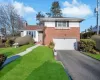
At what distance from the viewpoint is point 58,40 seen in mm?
44938

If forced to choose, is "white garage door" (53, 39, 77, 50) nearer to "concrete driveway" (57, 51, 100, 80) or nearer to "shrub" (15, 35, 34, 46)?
"shrub" (15, 35, 34, 46)

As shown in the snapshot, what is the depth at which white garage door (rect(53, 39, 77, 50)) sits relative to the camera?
4478 cm

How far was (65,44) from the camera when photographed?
4491cm

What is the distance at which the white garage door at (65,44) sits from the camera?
44.8 metres

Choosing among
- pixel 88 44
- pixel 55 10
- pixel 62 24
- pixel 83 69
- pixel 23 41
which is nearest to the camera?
pixel 83 69

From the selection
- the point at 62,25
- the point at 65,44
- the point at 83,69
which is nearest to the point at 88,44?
the point at 65,44

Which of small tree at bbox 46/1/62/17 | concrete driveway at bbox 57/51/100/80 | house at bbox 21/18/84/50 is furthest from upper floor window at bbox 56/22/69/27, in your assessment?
small tree at bbox 46/1/62/17

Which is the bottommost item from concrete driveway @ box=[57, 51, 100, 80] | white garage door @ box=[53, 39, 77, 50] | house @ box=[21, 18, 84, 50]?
concrete driveway @ box=[57, 51, 100, 80]

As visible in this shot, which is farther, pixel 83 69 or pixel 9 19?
pixel 9 19

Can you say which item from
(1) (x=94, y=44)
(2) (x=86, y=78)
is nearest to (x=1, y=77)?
(2) (x=86, y=78)

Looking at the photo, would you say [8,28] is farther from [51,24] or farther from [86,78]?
[86,78]

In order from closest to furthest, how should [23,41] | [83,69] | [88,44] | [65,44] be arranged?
1. [83,69]
2. [88,44]
3. [23,41]
4. [65,44]

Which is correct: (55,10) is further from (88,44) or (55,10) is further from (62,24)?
(88,44)

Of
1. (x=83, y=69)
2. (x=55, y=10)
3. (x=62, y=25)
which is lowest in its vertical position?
(x=83, y=69)
